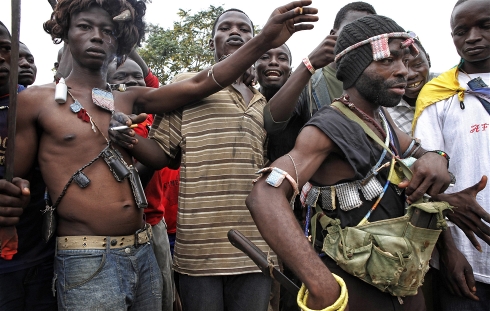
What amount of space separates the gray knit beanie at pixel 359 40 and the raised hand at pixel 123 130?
115cm

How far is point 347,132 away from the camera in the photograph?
7.02ft

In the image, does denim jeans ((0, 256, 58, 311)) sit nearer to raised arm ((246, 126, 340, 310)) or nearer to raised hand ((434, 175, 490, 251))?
raised arm ((246, 126, 340, 310))

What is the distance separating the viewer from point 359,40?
2385 millimetres

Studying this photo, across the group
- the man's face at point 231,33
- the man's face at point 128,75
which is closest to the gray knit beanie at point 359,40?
the man's face at point 231,33

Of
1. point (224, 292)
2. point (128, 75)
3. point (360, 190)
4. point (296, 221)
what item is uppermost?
point (128, 75)

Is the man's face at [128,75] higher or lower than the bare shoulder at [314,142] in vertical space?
higher

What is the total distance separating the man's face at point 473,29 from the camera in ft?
9.69

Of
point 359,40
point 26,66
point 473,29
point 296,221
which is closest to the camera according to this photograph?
point 296,221

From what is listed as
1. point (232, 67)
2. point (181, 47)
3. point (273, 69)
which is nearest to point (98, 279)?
point (232, 67)

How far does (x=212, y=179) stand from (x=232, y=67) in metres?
0.71

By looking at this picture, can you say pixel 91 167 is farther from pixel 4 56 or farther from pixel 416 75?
pixel 416 75

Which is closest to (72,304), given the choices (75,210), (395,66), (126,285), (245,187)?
(126,285)

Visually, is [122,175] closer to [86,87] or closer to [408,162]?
[86,87]

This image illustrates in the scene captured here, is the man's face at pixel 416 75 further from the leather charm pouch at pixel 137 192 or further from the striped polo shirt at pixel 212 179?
the leather charm pouch at pixel 137 192
